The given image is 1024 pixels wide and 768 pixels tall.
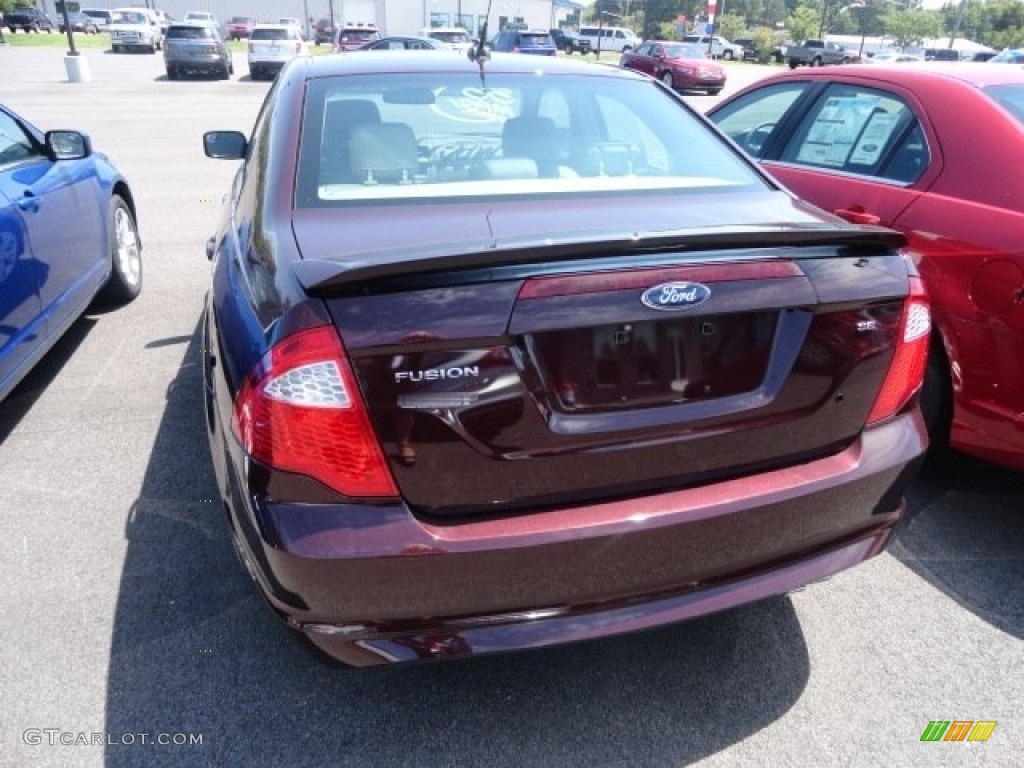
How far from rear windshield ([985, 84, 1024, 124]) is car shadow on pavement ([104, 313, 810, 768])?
2.19 meters

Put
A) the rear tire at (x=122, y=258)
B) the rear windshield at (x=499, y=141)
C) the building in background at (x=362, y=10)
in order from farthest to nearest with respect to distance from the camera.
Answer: the building in background at (x=362, y=10), the rear tire at (x=122, y=258), the rear windshield at (x=499, y=141)

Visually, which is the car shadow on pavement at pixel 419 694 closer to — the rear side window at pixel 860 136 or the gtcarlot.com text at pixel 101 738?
the gtcarlot.com text at pixel 101 738

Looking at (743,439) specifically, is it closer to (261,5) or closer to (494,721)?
(494,721)

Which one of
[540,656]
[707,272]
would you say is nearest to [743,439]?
[707,272]

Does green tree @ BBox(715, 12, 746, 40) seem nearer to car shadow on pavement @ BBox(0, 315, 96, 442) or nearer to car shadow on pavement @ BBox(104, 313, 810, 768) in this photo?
car shadow on pavement @ BBox(0, 315, 96, 442)

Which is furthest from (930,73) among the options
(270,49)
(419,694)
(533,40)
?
(533,40)

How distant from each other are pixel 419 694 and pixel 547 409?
1034 millimetres

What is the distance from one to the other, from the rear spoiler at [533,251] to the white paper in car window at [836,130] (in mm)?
2127

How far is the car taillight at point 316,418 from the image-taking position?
1.66 metres

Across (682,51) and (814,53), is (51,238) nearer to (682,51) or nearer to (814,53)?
(682,51)

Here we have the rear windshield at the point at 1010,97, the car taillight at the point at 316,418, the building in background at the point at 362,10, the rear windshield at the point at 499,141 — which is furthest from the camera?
the building in background at the point at 362,10

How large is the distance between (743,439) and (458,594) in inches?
30.5

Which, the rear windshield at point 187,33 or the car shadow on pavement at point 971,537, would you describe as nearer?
the car shadow on pavement at point 971,537

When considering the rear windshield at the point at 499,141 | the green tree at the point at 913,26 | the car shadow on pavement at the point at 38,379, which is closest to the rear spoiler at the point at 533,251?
the rear windshield at the point at 499,141
